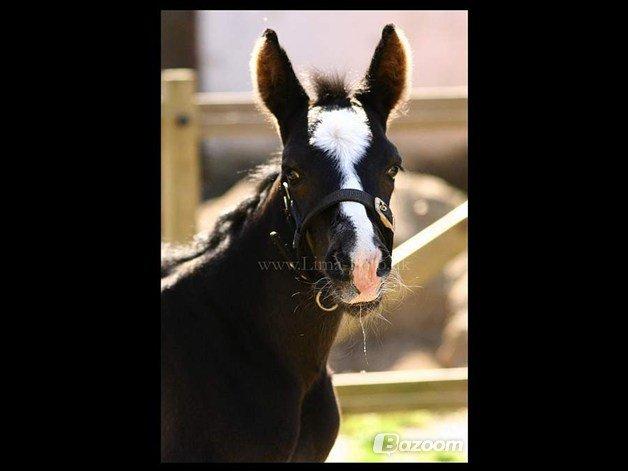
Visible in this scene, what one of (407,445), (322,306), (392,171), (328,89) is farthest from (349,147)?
(407,445)

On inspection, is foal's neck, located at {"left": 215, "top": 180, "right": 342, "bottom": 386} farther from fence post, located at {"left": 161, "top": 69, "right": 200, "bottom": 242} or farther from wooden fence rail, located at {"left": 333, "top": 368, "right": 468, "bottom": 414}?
fence post, located at {"left": 161, "top": 69, "right": 200, "bottom": 242}

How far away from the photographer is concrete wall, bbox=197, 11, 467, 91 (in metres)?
6.03

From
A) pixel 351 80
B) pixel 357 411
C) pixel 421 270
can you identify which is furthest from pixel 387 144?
pixel 357 411

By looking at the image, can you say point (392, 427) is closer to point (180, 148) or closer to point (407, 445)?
point (407, 445)

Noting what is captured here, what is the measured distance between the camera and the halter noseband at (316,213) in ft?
7.41

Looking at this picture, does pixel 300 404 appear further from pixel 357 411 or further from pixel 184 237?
pixel 184 237

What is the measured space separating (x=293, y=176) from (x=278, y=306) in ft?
1.66

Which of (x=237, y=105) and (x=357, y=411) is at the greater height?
(x=237, y=105)

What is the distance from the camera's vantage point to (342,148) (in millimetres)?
2326

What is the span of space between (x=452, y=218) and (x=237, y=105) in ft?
5.49

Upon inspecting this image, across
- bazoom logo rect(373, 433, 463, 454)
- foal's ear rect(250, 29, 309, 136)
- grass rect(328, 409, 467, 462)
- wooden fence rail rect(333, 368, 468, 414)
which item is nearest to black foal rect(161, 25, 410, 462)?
foal's ear rect(250, 29, 309, 136)

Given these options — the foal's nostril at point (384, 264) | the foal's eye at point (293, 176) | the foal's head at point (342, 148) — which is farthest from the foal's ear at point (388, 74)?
the foal's nostril at point (384, 264)

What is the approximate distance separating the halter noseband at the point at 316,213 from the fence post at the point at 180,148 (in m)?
2.47

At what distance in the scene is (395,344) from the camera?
20.2ft
